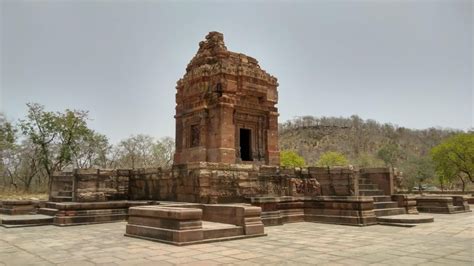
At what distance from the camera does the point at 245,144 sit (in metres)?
15.1

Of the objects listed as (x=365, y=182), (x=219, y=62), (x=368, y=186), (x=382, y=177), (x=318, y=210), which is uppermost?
(x=219, y=62)

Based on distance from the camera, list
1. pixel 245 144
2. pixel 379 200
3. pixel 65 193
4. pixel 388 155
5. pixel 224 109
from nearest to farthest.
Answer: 1. pixel 379 200
2. pixel 65 193
3. pixel 224 109
4. pixel 245 144
5. pixel 388 155

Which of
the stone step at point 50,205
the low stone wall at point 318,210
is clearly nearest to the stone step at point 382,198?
the low stone wall at point 318,210

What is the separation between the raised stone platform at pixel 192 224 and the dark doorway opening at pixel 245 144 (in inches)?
249

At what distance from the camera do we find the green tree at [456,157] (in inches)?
1417

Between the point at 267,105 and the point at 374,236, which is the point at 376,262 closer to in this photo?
the point at 374,236

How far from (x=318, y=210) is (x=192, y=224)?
4.89 m

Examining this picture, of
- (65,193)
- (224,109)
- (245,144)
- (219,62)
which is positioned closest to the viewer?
(65,193)

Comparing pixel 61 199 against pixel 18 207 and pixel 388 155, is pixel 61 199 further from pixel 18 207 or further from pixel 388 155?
pixel 388 155

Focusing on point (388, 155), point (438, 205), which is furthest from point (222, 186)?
point (388, 155)

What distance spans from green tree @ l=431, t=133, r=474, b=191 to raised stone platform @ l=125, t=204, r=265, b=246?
A: 34.8m

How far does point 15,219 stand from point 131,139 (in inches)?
1425

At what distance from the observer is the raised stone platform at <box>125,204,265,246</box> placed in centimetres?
680

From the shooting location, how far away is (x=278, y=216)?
32.6 ft
